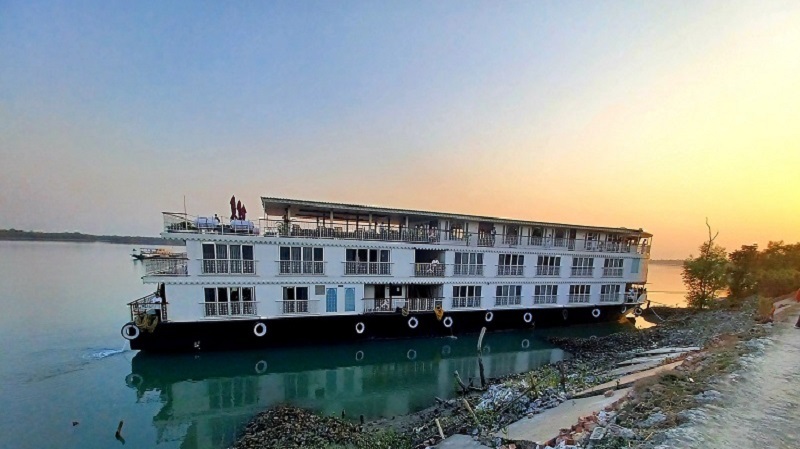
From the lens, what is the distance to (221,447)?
1113 centimetres

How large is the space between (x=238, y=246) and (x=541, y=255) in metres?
22.4

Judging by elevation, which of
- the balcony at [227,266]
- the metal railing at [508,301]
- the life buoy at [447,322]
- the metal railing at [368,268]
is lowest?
the life buoy at [447,322]

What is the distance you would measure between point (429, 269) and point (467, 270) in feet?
10.3

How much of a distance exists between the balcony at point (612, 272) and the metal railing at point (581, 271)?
1.65 metres

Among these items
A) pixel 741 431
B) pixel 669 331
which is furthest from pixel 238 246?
pixel 669 331

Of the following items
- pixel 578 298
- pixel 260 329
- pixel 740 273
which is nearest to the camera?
pixel 260 329

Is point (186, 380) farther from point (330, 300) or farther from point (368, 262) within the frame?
point (368, 262)

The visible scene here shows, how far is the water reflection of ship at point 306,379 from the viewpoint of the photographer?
13578 millimetres

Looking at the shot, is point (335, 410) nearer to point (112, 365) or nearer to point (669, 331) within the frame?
point (112, 365)

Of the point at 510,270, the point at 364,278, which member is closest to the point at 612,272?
the point at 510,270

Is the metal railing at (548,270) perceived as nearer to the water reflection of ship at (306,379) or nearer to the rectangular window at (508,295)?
the rectangular window at (508,295)

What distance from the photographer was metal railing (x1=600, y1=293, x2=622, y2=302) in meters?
30.0

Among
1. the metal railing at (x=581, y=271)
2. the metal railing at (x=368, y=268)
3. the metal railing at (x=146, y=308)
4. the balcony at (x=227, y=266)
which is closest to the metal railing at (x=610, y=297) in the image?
the metal railing at (x=581, y=271)

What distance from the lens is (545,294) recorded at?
27.5 metres
